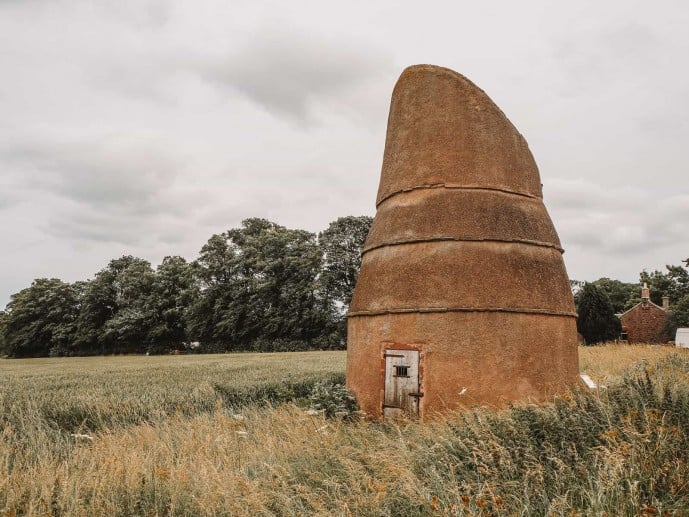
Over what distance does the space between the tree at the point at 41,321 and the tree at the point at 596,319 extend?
174 ft

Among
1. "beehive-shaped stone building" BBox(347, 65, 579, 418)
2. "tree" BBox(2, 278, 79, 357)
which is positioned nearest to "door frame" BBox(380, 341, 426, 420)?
"beehive-shaped stone building" BBox(347, 65, 579, 418)

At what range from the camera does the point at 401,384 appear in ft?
28.6

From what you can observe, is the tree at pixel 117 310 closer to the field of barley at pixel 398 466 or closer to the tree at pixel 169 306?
the tree at pixel 169 306

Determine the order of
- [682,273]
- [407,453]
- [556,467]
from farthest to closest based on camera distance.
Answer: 1. [682,273]
2. [407,453]
3. [556,467]

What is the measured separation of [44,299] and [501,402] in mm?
64312

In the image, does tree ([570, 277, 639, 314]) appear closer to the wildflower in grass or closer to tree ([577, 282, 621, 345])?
tree ([577, 282, 621, 345])

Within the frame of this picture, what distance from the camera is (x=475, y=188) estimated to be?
9250mm

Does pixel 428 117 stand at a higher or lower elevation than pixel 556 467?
higher

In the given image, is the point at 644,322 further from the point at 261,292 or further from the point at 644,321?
the point at 261,292

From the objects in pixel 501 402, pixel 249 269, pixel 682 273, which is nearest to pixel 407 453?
pixel 501 402

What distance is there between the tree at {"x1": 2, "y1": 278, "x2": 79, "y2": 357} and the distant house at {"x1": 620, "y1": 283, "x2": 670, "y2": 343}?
5770 cm

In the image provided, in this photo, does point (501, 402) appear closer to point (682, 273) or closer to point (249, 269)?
point (249, 269)

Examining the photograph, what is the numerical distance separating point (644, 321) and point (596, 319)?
10225 millimetres

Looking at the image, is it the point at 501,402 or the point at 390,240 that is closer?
the point at 501,402
